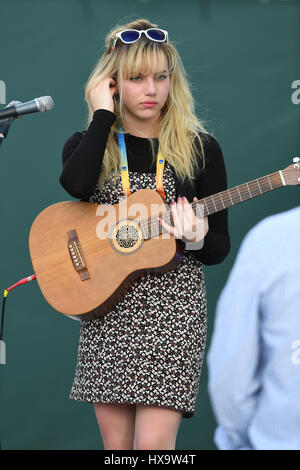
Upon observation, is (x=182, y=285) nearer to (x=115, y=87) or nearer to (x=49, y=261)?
(x=49, y=261)

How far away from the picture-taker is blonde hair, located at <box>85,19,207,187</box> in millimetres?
2355

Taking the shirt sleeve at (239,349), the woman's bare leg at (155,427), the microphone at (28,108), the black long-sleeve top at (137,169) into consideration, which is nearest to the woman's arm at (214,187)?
the black long-sleeve top at (137,169)

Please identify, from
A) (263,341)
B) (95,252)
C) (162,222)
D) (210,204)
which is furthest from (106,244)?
(263,341)

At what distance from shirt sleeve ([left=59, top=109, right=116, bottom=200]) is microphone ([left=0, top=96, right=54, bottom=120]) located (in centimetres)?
31

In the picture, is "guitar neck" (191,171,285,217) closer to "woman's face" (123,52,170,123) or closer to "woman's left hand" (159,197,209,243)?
"woman's left hand" (159,197,209,243)

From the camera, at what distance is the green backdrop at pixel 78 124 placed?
11.6ft

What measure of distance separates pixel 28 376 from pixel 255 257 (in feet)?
9.00

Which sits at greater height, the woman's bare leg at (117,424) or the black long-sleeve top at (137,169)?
the black long-sleeve top at (137,169)

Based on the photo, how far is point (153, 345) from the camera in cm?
223

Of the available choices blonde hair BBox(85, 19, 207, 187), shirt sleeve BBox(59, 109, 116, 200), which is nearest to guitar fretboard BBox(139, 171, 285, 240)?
blonde hair BBox(85, 19, 207, 187)

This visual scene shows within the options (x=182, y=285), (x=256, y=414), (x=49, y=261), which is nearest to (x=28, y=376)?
(x=49, y=261)

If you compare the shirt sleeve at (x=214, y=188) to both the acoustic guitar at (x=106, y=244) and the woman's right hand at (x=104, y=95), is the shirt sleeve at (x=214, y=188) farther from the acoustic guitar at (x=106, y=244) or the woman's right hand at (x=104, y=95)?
the woman's right hand at (x=104, y=95)

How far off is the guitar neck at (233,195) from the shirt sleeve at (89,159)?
349 mm
